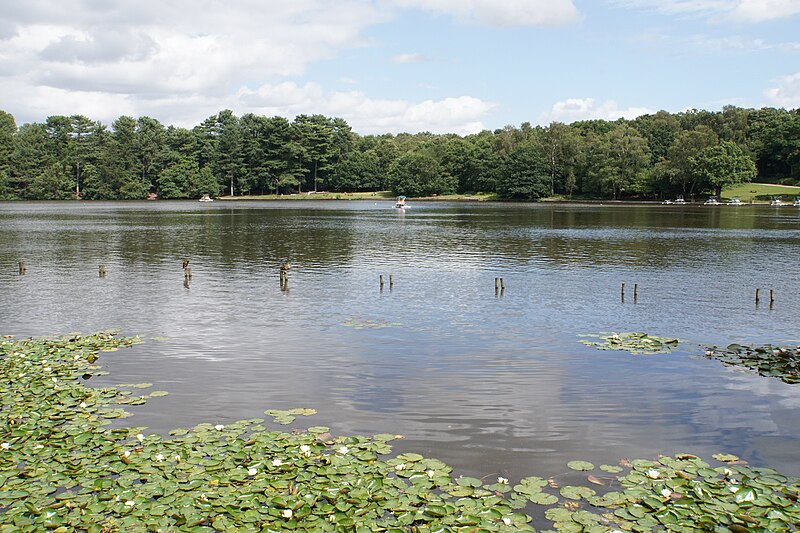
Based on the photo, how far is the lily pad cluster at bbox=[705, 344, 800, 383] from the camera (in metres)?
→ 19.0

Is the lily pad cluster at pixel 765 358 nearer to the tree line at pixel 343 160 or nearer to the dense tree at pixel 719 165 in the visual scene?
the dense tree at pixel 719 165

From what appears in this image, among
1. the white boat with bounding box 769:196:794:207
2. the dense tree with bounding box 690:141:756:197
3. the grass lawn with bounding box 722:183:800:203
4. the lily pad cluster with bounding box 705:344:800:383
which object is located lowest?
the lily pad cluster with bounding box 705:344:800:383

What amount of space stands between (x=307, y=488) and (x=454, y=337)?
45.1ft

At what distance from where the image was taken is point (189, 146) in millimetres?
187625

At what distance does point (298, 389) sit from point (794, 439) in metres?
12.0

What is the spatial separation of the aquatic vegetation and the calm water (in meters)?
1.02

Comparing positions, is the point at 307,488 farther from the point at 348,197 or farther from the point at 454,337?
the point at 348,197

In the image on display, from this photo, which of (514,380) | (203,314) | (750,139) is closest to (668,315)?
(514,380)

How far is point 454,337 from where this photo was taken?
24.1m

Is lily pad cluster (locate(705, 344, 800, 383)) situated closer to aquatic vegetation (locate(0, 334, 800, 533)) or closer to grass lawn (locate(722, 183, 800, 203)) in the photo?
aquatic vegetation (locate(0, 334, 800, 533))

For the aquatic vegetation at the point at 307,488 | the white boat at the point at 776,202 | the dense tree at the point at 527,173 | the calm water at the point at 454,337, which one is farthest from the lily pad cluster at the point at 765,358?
the dense tree at the point at 527,173

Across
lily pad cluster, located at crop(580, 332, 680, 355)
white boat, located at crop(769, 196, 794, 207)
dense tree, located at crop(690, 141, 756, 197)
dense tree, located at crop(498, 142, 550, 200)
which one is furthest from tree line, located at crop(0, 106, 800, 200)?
lily pad cluster, located at crop(580, 332, 680, 355)

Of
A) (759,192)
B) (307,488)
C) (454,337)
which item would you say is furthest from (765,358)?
(759,192)

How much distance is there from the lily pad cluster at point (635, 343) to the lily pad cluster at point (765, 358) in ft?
4.57
